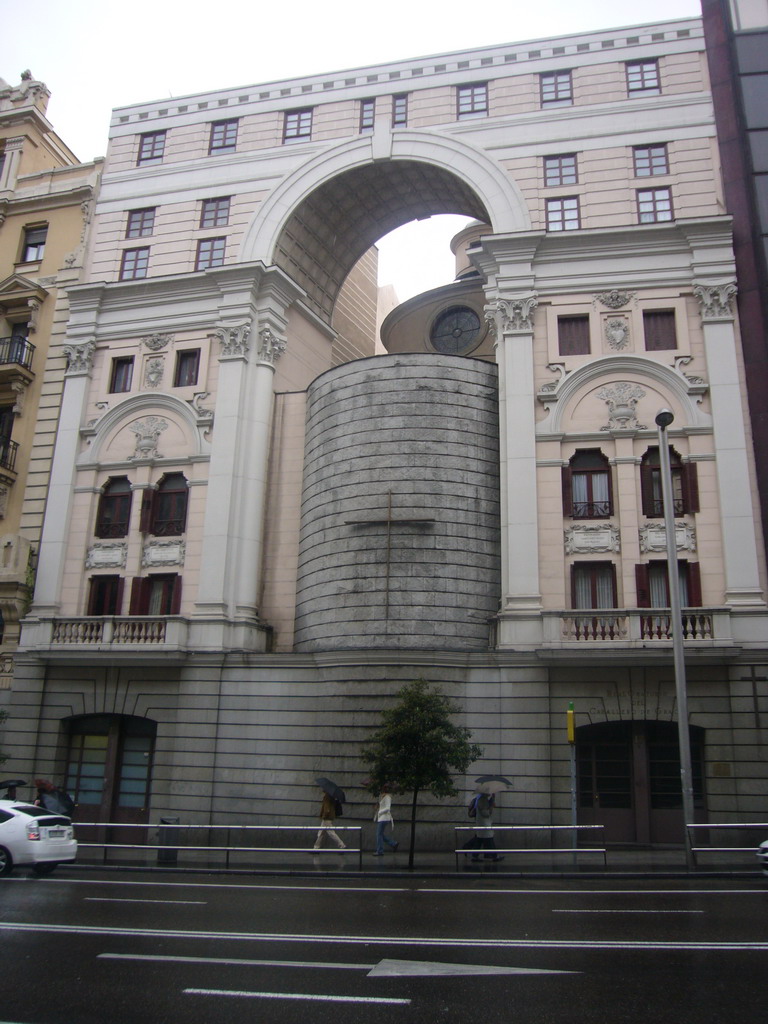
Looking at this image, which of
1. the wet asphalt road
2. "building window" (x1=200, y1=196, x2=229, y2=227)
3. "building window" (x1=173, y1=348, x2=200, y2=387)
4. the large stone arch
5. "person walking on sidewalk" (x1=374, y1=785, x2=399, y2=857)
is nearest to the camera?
the wet asphalt road

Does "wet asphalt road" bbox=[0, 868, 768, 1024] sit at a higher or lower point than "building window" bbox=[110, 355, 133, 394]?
lower

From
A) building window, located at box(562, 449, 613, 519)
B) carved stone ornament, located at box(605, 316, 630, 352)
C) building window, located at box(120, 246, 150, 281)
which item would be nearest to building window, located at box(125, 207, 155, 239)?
building window, located at box(120, 246, 150, 281)

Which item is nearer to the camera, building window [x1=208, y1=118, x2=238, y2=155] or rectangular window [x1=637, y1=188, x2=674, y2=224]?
rectangular window [x1=637, y1=188, x2=674, y2=224]

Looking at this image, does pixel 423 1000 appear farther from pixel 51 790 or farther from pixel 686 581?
pixel 686 581

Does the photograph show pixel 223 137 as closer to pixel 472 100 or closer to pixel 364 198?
pixel 364 198

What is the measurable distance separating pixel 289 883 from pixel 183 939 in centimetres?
717

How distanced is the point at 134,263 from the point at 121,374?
507 cm

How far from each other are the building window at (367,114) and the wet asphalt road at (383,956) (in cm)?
3021

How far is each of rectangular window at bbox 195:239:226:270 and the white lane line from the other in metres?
30.7

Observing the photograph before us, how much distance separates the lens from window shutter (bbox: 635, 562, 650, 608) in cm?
2706

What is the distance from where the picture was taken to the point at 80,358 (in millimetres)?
35000

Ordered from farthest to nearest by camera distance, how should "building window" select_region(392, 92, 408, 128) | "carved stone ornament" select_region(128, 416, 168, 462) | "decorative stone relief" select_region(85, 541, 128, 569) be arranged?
1. "building window" select_region(392, 92, 408, 128)
2. "carved stone ornament" select_region(128, 416, 168, 462)
3. "decorative stone relief" select_region(85, 541, 128, 569)

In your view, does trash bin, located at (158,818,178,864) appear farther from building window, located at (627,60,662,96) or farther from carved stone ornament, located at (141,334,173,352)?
building window, located at (627,60,662,96)

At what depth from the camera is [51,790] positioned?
2455cm
